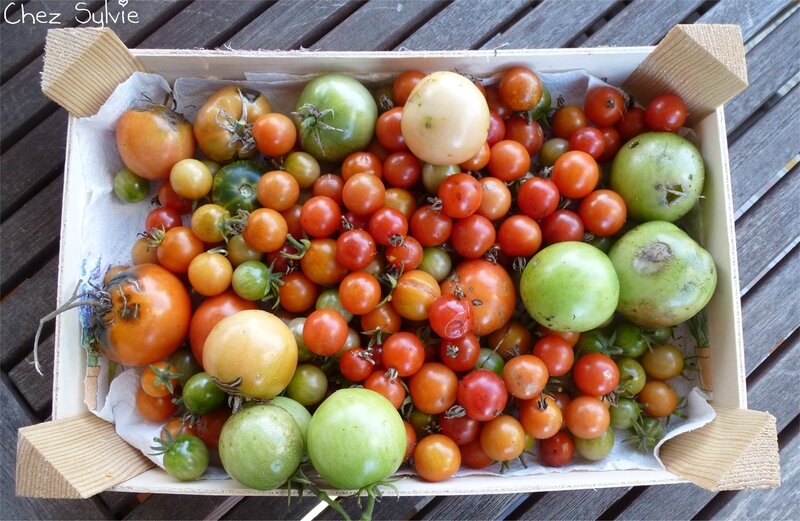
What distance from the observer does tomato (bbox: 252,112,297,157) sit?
4.05 feet

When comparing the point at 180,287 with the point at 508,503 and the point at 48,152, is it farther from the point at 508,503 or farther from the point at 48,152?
the point at 508,503

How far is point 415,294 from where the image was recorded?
3.84ft

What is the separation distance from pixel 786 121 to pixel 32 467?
6.19 ft

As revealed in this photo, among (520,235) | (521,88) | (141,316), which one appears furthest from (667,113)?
(141,316)

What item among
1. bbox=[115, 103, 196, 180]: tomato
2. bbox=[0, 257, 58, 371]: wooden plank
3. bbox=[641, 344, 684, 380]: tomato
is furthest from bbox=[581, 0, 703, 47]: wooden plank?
bbox=[0, 257, 58, 371]: wooden plank

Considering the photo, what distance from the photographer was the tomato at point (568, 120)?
1.33m

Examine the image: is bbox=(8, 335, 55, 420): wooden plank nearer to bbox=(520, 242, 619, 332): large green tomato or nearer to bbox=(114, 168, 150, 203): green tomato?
bbox=(114, 168, 150, 203): green tomato

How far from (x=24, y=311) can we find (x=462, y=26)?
132 cm

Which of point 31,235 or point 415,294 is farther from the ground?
point 31,235

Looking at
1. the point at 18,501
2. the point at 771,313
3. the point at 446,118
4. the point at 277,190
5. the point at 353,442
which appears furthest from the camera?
the point at 771,313

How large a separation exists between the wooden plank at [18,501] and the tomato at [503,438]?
3.00 feet

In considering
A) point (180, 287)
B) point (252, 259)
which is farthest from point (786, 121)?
point (180, 287)

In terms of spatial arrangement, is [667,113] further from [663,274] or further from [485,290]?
[485,290]

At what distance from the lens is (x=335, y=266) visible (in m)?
1.22
